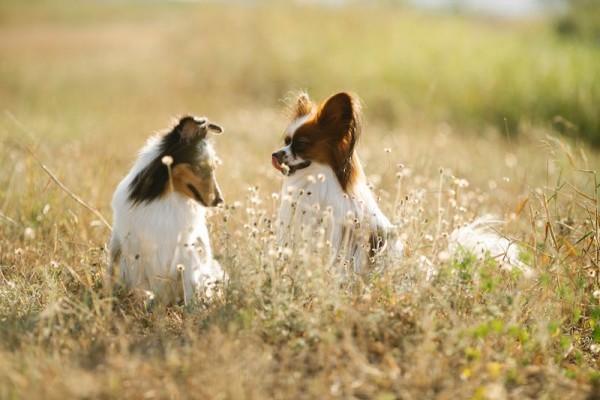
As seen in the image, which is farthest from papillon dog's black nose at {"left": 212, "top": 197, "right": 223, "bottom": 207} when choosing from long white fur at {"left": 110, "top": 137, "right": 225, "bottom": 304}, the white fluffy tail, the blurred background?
the blurred background

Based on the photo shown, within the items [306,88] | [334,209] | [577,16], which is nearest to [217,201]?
[334,209]

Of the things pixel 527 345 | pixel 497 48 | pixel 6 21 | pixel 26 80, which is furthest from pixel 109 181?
pixel 6 21

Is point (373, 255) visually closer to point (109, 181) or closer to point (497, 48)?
point (109, 181)

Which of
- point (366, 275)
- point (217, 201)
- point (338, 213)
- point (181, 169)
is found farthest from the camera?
point (338, 213)

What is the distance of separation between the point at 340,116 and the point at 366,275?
107 cm

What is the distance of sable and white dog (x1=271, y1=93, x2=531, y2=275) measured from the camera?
451cm

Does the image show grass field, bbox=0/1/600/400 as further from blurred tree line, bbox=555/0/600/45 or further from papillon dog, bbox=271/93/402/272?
blurred tree line, bbox=555/0/600/45

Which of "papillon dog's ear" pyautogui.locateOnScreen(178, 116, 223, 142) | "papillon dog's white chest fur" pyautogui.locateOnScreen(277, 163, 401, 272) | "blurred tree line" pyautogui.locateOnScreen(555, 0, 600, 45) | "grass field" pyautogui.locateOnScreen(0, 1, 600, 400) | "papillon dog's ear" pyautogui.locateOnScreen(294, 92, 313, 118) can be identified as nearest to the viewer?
"grass field" pyautogui.locateOnScreen(0, 1, 600, 400)

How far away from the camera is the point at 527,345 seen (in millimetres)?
3811

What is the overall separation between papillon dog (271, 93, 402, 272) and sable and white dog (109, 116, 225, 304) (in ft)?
1.84

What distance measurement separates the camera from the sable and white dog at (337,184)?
451cm

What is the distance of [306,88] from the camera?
263 inches

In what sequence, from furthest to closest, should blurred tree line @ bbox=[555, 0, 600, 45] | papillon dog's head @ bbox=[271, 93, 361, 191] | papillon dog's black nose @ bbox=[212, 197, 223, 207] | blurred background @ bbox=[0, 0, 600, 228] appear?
blurred tree line @ bbox=[555, 0, 600, 45] < blurred background @ bbox=[0, 0, 600, 228] < papillon dog's head @ bbox=[271, 93, 361, 191] < papillon dog's black nose @ bbox=[212, 197, 223, 207]

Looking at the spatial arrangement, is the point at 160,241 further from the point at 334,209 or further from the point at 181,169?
the point at 334,209
